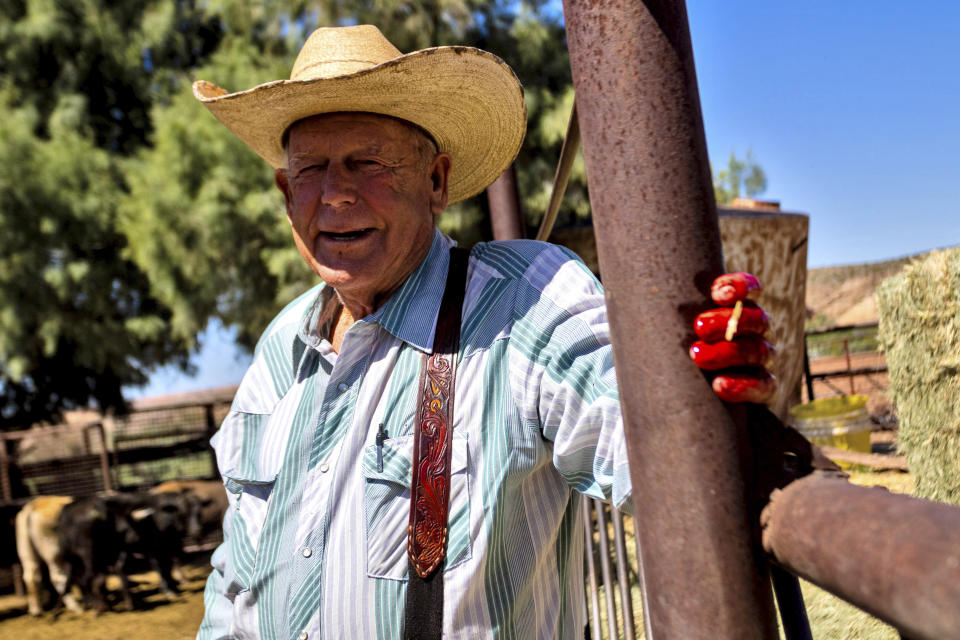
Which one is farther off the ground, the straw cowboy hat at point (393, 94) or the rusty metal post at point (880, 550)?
the straw cowboy hat at point (393, 94)

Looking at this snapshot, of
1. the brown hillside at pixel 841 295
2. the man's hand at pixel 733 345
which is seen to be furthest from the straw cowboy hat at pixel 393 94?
the brown hillside at pixel 841 295

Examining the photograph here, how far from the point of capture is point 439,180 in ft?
6.32

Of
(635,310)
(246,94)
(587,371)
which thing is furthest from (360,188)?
(635,310)

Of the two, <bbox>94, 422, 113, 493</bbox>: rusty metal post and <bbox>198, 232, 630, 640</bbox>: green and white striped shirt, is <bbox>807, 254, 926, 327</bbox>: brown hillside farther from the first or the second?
<bbox>198, 232, 630, 640</bbox>: green and white striped shirt

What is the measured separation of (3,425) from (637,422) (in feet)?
37.9

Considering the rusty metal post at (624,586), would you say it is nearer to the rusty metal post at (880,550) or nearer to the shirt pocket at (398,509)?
the shirt pocket at (398,509)

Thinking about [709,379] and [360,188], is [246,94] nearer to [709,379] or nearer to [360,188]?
[360,188]

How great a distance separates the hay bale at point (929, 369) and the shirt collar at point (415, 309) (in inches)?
130

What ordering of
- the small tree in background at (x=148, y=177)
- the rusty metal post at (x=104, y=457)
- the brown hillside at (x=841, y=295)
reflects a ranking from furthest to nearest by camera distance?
the brown hillside at (x=841, y=295) < the rusty metal post at (x=104, y=457) < the small tree in background at (x=148, y=177)

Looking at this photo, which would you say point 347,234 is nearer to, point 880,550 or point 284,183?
point 284,183

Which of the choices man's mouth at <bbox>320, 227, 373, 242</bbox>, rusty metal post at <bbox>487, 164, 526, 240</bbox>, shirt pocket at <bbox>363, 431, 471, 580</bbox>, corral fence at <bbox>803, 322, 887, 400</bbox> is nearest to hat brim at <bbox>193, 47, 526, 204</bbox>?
man's mouth at <bbox>320, 227, 373, 242</bbox>

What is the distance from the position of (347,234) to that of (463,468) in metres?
0.60

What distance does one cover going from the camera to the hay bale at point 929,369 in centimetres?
408

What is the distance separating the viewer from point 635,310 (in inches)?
30.4
